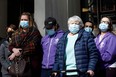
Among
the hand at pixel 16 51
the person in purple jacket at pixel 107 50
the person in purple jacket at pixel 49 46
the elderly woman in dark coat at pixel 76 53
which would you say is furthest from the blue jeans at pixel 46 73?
the person in purple jacket at pixel 107 50

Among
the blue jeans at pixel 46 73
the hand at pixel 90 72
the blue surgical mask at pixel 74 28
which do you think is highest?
the blue surgical mask at pixel 74 28

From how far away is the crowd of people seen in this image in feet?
21.2

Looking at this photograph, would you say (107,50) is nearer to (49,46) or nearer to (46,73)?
(49,46)

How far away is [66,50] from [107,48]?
0.99 m

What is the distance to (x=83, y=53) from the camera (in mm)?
6430

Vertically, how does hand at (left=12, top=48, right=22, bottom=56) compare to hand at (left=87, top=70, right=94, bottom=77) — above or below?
above

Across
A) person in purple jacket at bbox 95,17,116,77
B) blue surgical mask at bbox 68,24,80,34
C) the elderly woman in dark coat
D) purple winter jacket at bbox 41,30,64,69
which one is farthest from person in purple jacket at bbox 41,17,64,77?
person in purple jacket at bbox 95,17,116,77

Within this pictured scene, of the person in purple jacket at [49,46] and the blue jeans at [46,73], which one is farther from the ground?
the person in purple jacket at [49,46]

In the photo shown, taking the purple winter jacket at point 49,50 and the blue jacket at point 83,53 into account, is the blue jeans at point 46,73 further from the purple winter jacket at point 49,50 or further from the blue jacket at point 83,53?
the blue jacket at point 83,53

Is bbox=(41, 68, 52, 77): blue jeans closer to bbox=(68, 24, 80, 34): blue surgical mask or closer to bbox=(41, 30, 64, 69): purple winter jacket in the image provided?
bbox=(41, 30, 64, 69): purple winter jacket

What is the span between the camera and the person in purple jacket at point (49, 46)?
717 centimetres

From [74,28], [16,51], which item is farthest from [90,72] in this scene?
[16,51]

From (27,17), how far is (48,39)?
0.62m

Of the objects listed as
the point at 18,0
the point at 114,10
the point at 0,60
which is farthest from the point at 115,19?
the point at 0,60
